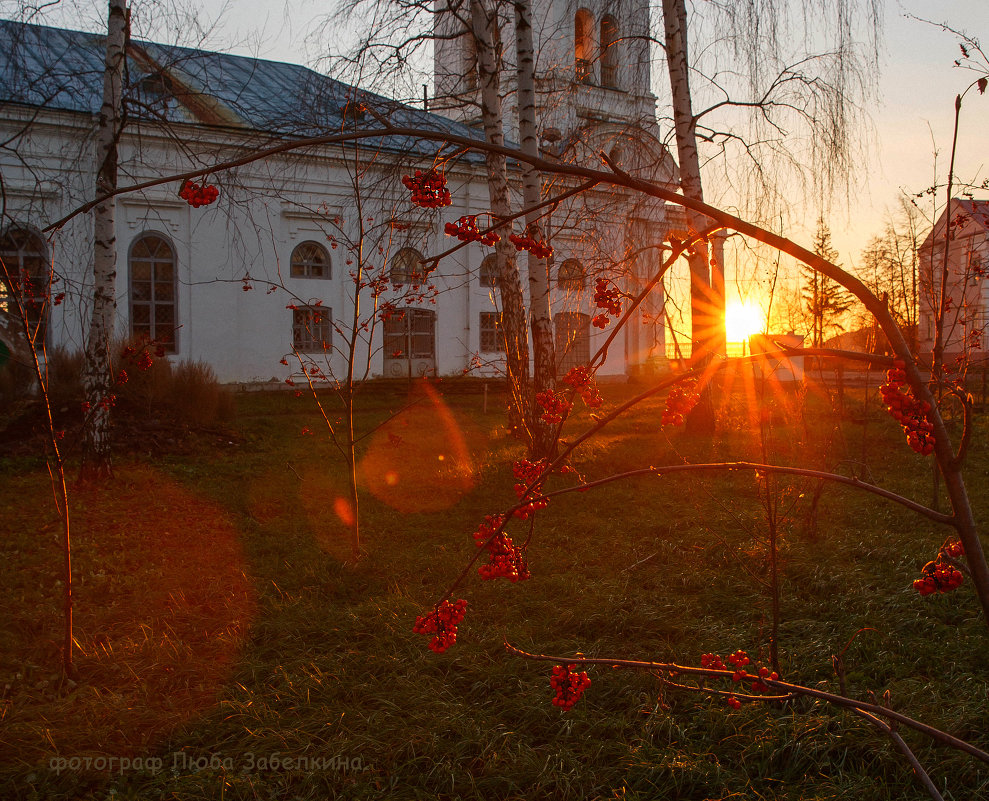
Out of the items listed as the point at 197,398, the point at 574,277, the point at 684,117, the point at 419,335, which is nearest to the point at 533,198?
the point at 684,117

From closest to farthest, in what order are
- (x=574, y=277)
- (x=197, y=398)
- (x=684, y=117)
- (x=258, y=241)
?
(x=574, y=277)
(x=684, y=117)
(x=197, y=398)
(x=258, y=241)

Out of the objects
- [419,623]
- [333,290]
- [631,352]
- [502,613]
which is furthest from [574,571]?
[631,352]

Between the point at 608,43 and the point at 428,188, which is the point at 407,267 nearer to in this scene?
the point at 428,188

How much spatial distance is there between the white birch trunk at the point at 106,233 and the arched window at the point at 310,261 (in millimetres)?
11614

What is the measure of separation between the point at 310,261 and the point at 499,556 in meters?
18.5

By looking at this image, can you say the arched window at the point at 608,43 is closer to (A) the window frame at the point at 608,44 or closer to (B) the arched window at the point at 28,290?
(A) the window frame at the point at 608,44

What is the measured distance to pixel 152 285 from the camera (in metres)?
17.5

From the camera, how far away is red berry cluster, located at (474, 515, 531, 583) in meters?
1.44

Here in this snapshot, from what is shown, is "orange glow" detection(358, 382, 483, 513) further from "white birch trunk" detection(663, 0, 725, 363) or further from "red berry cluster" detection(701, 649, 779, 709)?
"red berry cluster" detection(701, 649, 779, 709)

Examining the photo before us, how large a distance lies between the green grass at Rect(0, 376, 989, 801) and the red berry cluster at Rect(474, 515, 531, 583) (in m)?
1.46

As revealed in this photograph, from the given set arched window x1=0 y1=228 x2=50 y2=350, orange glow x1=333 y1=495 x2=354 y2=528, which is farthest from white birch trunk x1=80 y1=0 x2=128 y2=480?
orange glow x1=333 y1=495 x2=354 y2=528

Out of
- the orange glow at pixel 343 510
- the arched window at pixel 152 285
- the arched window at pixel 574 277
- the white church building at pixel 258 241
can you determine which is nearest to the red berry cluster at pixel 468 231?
the arched window at pixel 574 277

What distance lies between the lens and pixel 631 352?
23.4 m

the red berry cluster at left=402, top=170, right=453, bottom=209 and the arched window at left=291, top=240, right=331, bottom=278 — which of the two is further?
the arched window at left=291, top=240, right=331, bottom=278
